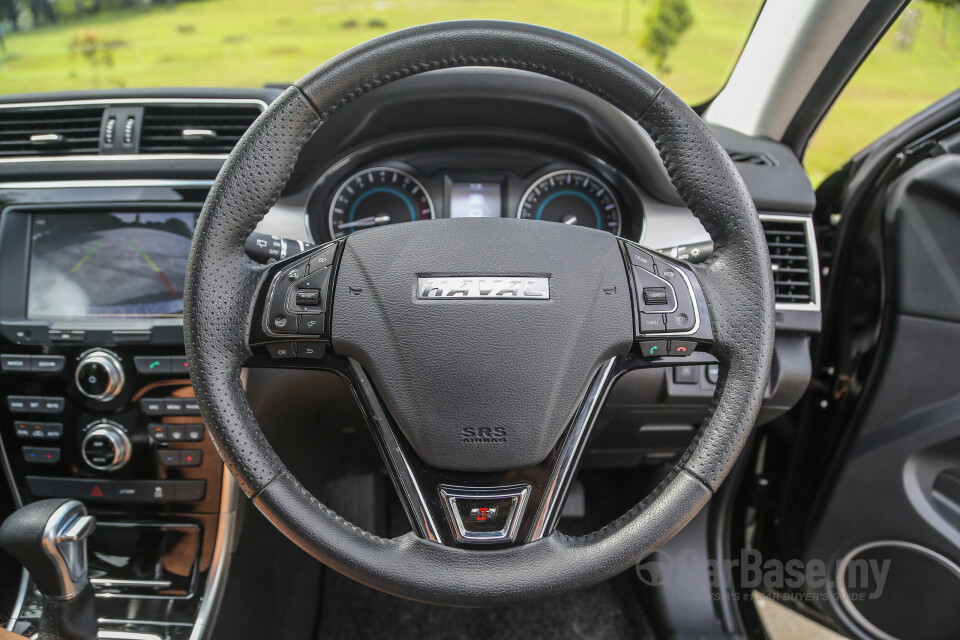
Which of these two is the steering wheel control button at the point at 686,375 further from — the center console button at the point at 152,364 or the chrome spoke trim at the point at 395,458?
the center console button at the point at 152,364

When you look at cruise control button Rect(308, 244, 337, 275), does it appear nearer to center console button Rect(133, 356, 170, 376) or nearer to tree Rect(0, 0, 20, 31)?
center console button Rect(133, 356, 170, 376)

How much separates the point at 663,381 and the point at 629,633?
2.89 feet

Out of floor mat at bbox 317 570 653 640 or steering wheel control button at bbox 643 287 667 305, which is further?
floor mat at bbox 317 570 653 640

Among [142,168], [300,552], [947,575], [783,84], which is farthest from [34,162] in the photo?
[947,575]

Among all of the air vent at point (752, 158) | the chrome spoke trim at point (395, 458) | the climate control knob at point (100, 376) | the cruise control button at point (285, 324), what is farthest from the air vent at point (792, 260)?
the climate control knob at point (100, 376)

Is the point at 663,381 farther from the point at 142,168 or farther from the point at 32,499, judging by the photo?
the point at 32,499

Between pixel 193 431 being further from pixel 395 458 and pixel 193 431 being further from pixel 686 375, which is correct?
pixel 686 375

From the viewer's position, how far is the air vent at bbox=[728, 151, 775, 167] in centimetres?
156

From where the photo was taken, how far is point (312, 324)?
0.98 m

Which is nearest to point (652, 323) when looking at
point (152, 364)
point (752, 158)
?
point (752, 158)

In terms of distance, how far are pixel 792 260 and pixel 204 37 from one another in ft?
4.60

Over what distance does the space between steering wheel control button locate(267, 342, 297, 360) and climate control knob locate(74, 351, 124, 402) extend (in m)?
0.63

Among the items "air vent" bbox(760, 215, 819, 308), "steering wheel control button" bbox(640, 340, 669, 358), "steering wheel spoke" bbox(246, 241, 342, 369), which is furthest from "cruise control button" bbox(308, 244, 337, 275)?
"air vent" bbox(760, 215, 819, 308)

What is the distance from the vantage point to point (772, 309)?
3.18ft
